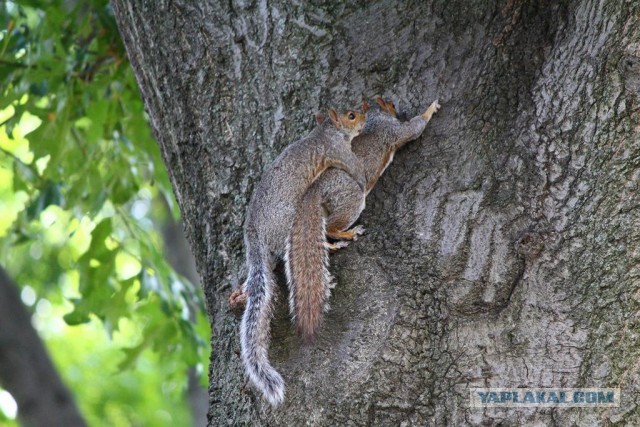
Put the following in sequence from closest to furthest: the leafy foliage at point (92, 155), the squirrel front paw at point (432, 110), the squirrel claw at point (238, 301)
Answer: the squirrel claw at point (238, 301), the squirrel front paw at point (432, 110), the leafy foliage at point (92, 155)

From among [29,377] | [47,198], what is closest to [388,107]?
[47,198]

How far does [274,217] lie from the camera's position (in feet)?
8.07

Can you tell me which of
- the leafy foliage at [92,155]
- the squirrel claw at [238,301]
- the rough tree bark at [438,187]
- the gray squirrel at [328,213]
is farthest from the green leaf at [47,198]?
the squirrel claw at [238,301]

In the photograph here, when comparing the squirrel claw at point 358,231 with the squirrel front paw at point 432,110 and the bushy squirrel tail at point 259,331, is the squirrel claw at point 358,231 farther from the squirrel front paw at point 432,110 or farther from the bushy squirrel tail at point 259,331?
the squirrel front paw at point 432,110

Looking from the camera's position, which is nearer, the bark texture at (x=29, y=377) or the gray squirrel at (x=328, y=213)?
the gray squirrel at (x=328, y=213)

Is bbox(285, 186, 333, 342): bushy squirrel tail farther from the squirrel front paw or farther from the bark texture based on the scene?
the bark texture

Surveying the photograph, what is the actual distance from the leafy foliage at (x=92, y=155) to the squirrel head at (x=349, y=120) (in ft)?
4.27

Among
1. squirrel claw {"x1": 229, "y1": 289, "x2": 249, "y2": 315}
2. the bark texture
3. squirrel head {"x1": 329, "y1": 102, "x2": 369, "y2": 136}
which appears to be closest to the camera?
squirrel claw {"x1": 229, "y1": 289, "x2": 249, "y2": 315}

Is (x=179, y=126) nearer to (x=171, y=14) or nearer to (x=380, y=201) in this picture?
(x=171, y=14)

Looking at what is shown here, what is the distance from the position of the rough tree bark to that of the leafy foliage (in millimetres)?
982

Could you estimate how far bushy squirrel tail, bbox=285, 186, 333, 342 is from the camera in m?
2.18

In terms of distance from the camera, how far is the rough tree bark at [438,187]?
2.07 metres

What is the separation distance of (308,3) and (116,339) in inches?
320

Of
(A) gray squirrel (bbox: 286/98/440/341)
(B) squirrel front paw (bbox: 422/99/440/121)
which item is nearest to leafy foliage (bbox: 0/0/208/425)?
(A) gray squirrel (bbox: 286/98/440/341)
